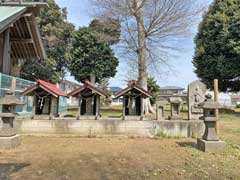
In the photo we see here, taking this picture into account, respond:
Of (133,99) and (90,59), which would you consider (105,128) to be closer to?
(133,99)

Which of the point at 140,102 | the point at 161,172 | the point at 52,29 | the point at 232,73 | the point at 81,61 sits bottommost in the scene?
the point at 161,172

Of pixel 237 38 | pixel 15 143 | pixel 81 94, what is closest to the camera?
pixel 15 143

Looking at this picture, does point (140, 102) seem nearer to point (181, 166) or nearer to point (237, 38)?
point (181, 166)

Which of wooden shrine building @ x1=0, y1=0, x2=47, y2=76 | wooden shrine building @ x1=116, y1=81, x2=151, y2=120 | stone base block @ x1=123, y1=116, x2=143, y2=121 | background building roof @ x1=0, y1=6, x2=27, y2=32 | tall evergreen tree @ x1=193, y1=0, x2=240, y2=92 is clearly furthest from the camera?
tall evergreen tree @ x1=193, y1=0, x2=240, y2=92

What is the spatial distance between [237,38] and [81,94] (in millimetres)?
12834

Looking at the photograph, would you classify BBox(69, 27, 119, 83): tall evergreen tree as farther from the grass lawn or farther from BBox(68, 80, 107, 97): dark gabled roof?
the grass lawn

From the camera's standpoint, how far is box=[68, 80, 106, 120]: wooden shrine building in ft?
24.9

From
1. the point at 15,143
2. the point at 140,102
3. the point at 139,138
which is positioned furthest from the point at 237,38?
the point at 15,143

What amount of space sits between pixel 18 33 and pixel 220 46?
44.0ft

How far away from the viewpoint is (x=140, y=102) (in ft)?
26.0

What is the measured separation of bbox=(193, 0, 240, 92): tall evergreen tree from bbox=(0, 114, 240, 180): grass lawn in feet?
36.4

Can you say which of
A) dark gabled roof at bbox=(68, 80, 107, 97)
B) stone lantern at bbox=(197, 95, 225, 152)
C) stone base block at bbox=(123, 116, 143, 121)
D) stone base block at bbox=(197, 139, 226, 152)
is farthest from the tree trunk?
stone base block at bbox=(197, 139, 226, 152)

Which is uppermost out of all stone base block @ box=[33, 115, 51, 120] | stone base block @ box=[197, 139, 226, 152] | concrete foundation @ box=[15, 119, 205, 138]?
stone base block @ box=[33, 115, 51, 120]

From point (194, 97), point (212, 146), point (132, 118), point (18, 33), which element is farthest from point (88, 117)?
point (18, 33)
